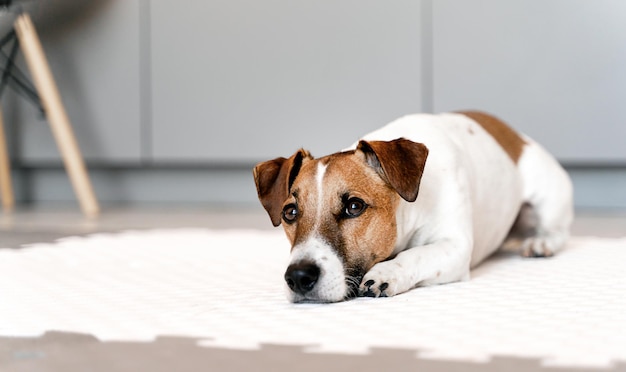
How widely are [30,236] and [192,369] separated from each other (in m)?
2.14

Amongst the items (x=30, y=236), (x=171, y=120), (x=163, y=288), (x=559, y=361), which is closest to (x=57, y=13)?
(x=171, y=120)

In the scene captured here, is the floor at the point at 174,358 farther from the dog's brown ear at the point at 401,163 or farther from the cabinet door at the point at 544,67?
the cabinet door at the point at 544,67

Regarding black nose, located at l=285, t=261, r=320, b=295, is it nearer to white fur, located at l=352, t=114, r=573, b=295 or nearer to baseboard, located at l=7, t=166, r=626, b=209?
white fur, located at l=352, t=114, r=573, b=295

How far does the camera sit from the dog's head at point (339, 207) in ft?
5.83

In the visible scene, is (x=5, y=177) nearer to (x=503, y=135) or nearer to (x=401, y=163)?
(x=503, y=135)

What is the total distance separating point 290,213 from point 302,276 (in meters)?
0.24

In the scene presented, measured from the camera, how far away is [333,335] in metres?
1.49

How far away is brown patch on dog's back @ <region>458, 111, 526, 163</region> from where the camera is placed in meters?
2.68

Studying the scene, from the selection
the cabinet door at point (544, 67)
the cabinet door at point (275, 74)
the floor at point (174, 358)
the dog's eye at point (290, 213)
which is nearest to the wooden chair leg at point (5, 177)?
the cabinet door at point (275, 74)

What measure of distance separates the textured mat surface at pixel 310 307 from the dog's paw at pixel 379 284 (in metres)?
0.03

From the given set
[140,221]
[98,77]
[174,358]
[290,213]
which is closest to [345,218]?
[290,213]

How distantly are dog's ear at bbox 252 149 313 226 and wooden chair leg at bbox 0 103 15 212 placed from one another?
9.83 ft

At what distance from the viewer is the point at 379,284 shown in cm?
186

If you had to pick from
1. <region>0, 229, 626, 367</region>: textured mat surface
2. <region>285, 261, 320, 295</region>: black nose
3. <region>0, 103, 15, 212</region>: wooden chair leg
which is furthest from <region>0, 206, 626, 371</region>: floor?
<region>0, 103, 15, 212</region>: wooden chair leg
